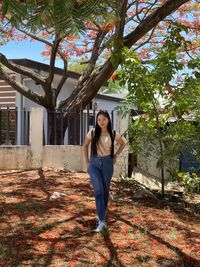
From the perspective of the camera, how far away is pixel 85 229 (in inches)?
239

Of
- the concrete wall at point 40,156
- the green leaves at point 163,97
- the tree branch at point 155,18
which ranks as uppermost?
the tree branch at point 155,18

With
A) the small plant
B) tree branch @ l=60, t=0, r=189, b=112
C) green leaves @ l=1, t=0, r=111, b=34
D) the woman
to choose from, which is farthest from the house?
green leaves @ l=1, t=0, r=111, b=34

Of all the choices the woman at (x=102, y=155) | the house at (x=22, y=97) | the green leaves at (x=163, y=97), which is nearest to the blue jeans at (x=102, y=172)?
the woman at (x=102, y=155)

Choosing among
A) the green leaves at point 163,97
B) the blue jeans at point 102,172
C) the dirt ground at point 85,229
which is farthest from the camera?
the green leaves at point 163,97

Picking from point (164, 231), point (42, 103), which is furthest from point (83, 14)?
point (42, 103)

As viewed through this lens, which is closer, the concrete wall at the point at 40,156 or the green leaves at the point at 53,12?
the green leaves at the point at 53,12

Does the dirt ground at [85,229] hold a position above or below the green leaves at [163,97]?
below

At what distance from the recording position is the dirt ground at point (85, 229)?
5.01 meters

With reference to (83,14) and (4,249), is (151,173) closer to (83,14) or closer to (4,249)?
(4,249)

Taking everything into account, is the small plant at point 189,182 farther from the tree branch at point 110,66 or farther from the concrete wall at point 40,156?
the tree branch at point 110,66

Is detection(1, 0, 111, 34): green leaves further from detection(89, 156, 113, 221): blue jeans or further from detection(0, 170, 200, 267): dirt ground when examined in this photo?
detection(89, 156, 113, 221): blue jeans

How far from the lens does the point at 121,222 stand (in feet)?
21.5

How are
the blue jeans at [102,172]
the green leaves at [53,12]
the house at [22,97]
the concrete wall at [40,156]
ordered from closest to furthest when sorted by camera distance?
the green leaves at [53,12]
the blue jeans at [102,172]
the concrete wall at [40,156]
the house at [22,97]

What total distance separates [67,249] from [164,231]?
66.7 inches
